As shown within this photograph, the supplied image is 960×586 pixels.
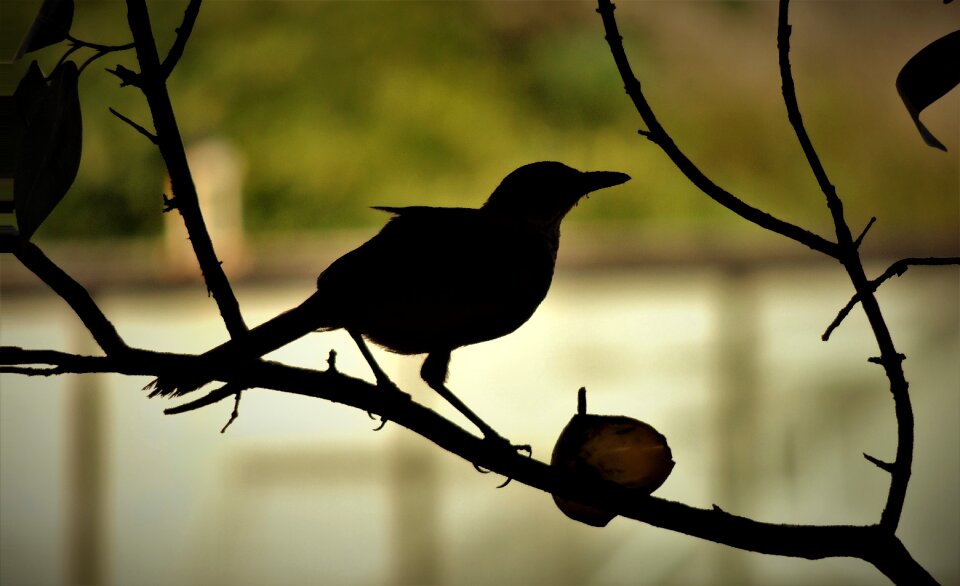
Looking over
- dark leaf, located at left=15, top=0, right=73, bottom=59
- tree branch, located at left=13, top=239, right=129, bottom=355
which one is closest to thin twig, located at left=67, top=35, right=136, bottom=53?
dark leaf, located at left=15, top=0, right=73, bottom=59

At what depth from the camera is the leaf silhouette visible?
859 millimetres

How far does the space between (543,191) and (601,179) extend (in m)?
0.11

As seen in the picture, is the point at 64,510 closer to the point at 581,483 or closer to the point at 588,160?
the point at 588,160

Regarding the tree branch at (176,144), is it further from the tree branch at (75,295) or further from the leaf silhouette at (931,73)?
the leaf silhouette at (931,73)

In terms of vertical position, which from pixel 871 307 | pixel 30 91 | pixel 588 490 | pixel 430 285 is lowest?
pixel 588 490

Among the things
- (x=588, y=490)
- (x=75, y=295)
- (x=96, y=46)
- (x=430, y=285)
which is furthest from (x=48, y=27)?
(x=588, y=490)

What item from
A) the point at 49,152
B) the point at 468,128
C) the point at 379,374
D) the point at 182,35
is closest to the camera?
the point at 49,152

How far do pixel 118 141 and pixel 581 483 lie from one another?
358 cm

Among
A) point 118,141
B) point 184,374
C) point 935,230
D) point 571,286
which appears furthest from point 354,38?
point 184,374

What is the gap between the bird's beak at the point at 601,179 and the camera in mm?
1269

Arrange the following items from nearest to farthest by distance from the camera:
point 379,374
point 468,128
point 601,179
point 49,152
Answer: point 49,152
point 379,374
point 601,179
point 468,128

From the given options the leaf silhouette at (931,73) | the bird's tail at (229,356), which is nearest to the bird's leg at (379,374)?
the bird's tail at (229,356)

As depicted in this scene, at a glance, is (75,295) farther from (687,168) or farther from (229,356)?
(687,168)

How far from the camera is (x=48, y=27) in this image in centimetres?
83
